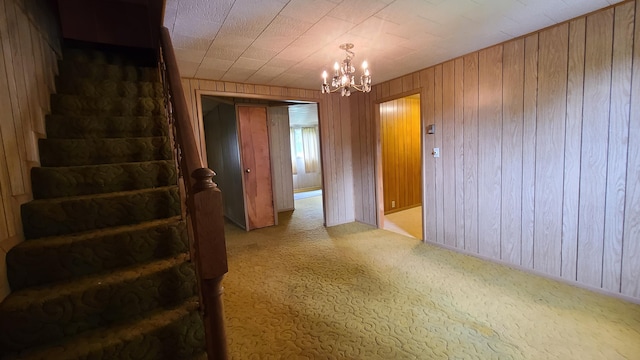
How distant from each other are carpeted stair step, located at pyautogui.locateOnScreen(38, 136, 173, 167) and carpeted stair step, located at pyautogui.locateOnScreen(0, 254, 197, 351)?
33.1 inches

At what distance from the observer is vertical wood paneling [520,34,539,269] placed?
95.0 inches

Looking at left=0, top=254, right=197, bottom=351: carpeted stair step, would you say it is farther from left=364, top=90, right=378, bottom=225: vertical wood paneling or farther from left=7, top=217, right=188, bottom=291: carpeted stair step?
left=364, top=90, right=378, bottom=225: vertical wood paneling

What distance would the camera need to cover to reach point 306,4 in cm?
180

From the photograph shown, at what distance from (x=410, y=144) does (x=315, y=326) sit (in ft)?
14.4

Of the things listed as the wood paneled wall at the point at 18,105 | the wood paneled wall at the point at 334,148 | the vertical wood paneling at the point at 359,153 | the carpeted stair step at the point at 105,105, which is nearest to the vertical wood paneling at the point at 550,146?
the vertical wood paneling at the point at 359,153

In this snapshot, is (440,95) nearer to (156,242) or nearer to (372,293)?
(372,293)

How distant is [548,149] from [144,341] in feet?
10.7

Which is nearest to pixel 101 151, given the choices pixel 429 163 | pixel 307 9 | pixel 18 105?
pixel 18 105

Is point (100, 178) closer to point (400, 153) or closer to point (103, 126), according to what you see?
point (103, 126)

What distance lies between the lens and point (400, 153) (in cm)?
529

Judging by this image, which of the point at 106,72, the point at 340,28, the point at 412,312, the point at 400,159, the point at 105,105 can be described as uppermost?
the point at 340,28

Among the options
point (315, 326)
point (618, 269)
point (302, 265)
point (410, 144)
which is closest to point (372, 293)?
point (315, 326)

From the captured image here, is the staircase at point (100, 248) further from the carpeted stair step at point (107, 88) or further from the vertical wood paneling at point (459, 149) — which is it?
the vertical wood paneling at point (459, 149)

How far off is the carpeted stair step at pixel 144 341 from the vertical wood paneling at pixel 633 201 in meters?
3.10
